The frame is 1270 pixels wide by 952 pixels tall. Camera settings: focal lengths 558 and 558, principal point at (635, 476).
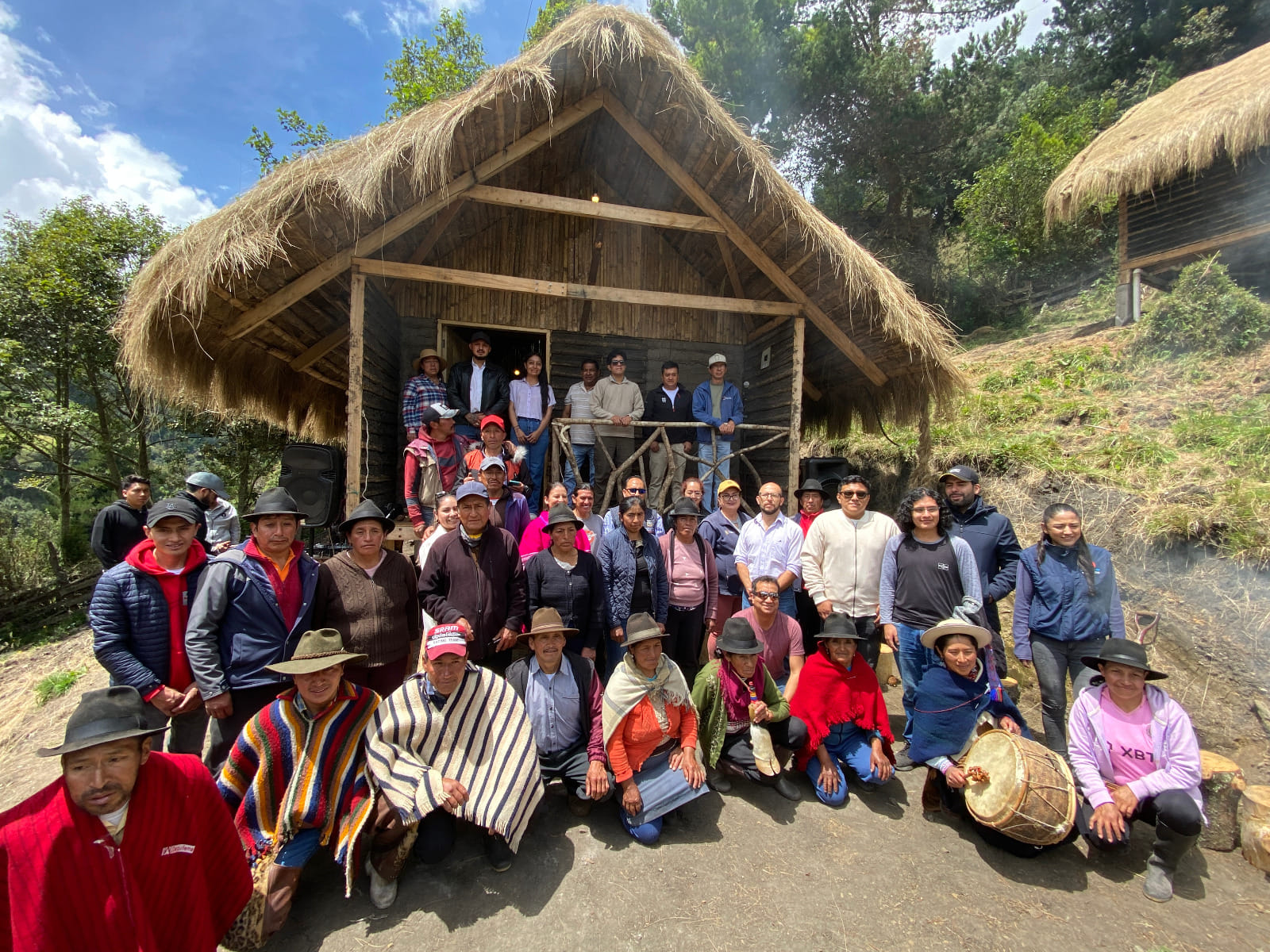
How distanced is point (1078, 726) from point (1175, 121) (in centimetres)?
1042

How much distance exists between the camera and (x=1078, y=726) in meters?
2.88

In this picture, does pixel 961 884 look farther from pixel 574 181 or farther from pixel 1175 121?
pixel 1175 121

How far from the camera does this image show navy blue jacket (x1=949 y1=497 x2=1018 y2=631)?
12.1 feet

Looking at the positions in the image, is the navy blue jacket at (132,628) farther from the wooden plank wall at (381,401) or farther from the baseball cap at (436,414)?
the wooden plank wall at (381,401)

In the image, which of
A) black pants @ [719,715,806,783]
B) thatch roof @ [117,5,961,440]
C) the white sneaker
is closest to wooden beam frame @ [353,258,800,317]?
thatch roof @ [117,5,961,440]

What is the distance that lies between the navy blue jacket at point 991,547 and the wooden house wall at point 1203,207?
8.09 metres

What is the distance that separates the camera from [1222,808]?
294 cm

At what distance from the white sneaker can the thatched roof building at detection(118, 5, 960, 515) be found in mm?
3607

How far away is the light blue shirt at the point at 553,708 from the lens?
2.99 metres

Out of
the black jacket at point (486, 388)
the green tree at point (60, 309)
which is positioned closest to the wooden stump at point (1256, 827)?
the black jacket at point (486, 388)

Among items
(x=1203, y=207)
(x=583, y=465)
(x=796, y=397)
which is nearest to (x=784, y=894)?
(x=583, y=465)

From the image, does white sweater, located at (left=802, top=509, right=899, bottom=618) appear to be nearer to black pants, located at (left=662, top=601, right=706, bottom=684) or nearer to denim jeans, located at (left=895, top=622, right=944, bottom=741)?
denim jeans, located at (left=895, top=622, right=944, bottom=741)

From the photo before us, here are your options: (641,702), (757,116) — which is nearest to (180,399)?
(641,702)

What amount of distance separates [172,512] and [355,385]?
8.35 ft
